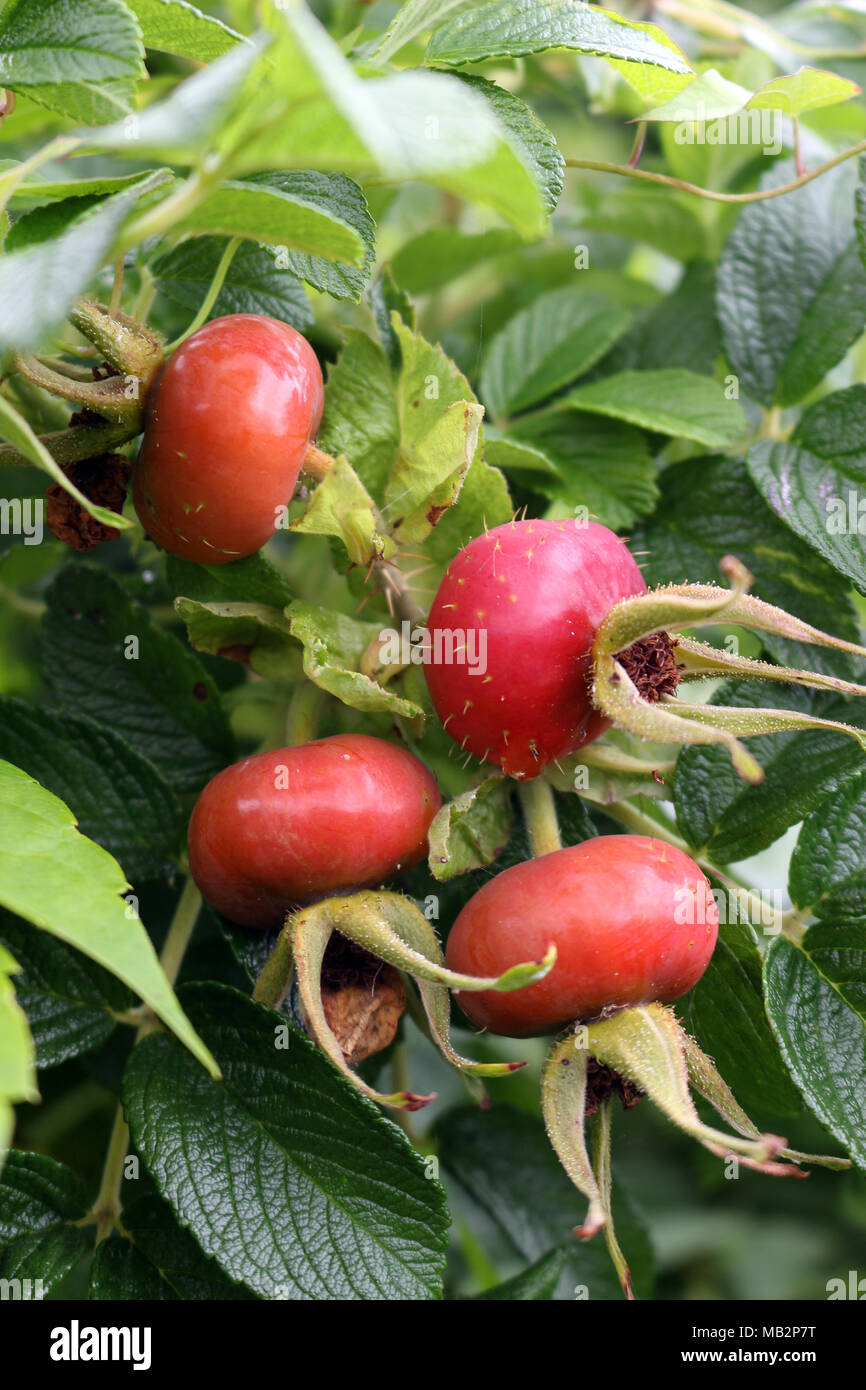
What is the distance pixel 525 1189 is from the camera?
143 cm

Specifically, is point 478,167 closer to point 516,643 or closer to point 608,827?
point 516,643

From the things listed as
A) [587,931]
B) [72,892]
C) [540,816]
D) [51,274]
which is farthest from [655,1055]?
[51,274]

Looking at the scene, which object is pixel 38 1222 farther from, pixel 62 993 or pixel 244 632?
pixel 244 632

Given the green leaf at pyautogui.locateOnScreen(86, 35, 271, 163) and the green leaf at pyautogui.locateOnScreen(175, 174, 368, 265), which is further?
the green leaf at pyautogui.locateOnScreen(175, 174, 368, 265)

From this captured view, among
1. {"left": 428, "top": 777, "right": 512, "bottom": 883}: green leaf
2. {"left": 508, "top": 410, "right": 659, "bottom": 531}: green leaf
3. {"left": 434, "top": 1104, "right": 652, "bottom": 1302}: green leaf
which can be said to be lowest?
{"left": 434, "top": 1104, "right": 652, "bottom": 1302}: green leaf

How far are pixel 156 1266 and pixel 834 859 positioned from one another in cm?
69

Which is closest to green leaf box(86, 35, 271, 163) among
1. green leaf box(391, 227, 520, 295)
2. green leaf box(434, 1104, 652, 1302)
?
green leaf box(391, 227, 520, 295)

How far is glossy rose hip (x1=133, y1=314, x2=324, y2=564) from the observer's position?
792mm

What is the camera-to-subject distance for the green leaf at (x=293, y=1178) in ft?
2.77

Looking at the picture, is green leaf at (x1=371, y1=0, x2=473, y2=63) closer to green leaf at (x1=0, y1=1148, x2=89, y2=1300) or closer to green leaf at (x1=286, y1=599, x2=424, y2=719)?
green leaf at (x1=286, y1=599, x2=424, y2=719)

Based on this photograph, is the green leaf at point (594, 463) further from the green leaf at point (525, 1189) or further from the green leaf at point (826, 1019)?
the green leaf at point (525, 1189)

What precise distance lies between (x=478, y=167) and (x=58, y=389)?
0.38 m

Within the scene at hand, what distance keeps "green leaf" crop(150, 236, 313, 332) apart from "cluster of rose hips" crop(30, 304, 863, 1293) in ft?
0.55

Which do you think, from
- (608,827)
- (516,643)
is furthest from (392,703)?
(608,827)
